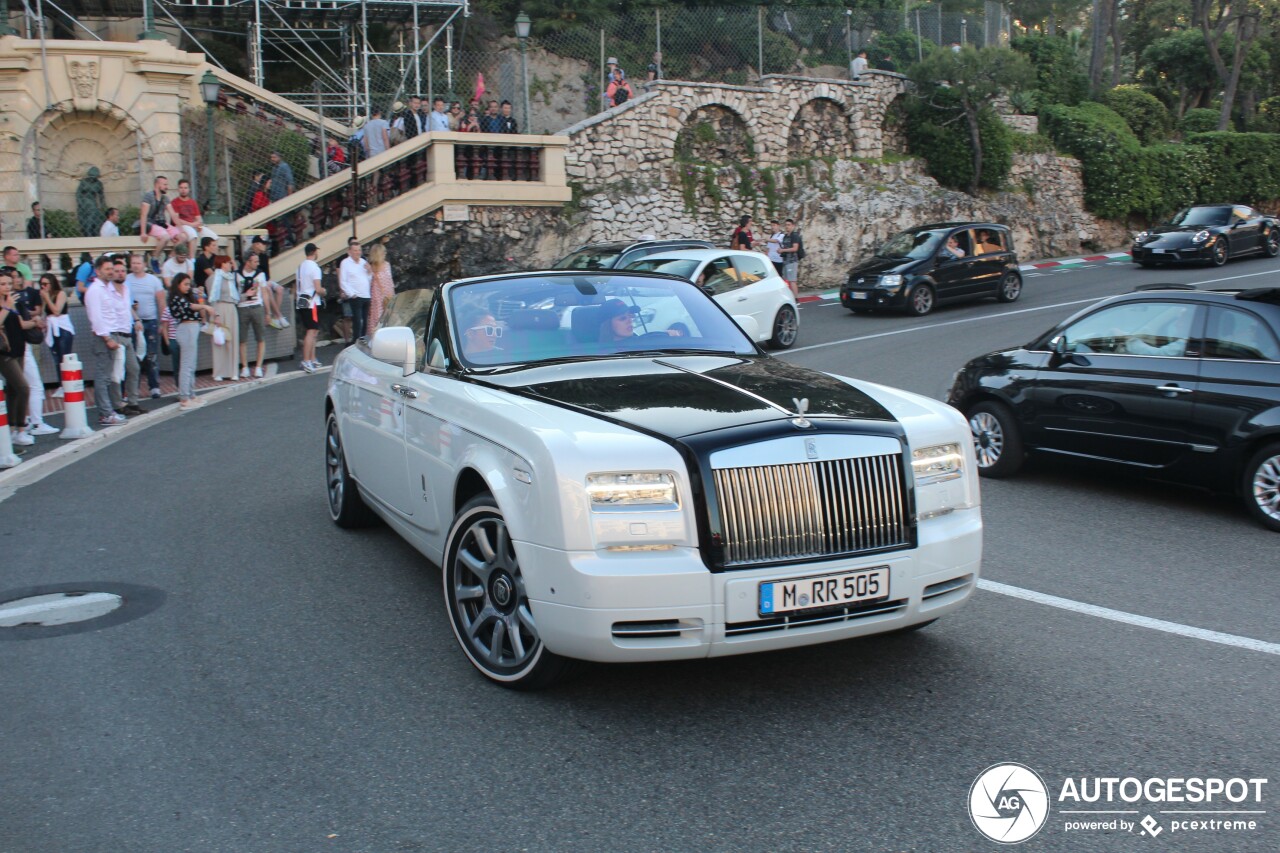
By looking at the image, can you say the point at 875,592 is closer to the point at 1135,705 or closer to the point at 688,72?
the point at 1135,705

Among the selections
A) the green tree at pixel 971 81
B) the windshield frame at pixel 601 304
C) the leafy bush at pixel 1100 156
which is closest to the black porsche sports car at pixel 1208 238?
the leafy bush at pixel 1100 156

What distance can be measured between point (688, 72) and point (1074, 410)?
2353cm

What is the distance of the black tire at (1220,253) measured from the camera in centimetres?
2895

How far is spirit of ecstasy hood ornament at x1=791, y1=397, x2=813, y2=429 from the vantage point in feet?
15.0

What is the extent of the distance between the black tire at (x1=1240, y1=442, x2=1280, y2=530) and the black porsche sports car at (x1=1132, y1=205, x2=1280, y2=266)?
23.4 m

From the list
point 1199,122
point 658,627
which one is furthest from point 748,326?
point 1199,122

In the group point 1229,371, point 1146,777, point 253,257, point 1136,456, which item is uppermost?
point 253,257

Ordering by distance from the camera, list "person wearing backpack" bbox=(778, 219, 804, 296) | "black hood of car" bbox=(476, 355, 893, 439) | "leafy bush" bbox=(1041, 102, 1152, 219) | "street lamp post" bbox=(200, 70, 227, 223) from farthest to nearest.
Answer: "leafy bush" bbox=(1041, 102, 1152, 219) → "person wearing backpack" bbox=(778, 219, 804, 296) → "street lamp post" bbox=(200, 70, 227, 223) → "black hood of car" bbox=(476, 355, 893, 439)

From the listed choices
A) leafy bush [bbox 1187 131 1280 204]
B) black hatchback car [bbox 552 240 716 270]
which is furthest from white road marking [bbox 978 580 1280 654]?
leafy bush [bbox 1187 131 1280 204]

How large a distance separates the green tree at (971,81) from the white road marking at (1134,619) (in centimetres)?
2628

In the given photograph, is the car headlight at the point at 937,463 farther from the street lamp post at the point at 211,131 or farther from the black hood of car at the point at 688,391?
the street lamp post at the point at 211,131

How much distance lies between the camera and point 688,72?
3034cm

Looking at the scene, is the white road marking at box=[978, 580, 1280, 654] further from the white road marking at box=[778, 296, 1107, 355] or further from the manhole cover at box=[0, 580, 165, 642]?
the white road marking at box=[778, 296, 1107, 355]

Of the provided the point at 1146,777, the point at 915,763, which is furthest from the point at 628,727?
the point at 1146,777
